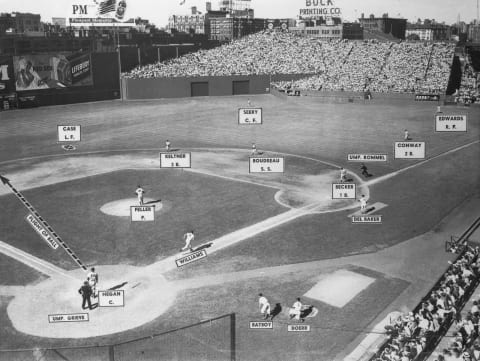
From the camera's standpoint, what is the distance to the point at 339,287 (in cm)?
1834

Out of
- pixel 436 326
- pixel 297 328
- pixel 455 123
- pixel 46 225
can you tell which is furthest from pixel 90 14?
pixel 436 326

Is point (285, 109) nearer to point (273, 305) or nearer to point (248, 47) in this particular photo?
point (248, 47)

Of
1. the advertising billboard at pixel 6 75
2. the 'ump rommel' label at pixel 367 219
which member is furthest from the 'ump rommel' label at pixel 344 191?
the advertising billboard at pixel 6 75

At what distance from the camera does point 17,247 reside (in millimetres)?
22172

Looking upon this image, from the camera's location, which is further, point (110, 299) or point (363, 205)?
point (363, 205)

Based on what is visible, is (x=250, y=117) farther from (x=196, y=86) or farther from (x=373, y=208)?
(x=196, y=86)

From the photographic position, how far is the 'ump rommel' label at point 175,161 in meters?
30.7

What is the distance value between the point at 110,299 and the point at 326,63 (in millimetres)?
62471

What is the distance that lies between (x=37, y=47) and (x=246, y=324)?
171 feet

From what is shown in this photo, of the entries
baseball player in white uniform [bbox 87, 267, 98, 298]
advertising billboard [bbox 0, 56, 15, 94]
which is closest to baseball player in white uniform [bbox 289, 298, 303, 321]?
baseball player in white uniform [bbox 87, 267, 98, 298]

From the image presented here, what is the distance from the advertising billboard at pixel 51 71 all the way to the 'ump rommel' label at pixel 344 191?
41.8 metres

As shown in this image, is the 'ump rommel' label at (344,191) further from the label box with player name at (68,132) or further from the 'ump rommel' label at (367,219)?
the label box with player name at (68,132)

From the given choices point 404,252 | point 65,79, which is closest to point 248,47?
point 65,79

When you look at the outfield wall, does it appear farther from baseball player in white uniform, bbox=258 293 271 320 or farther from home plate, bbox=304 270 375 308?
baseball player in white uniform, bbox=258 293 271 320
